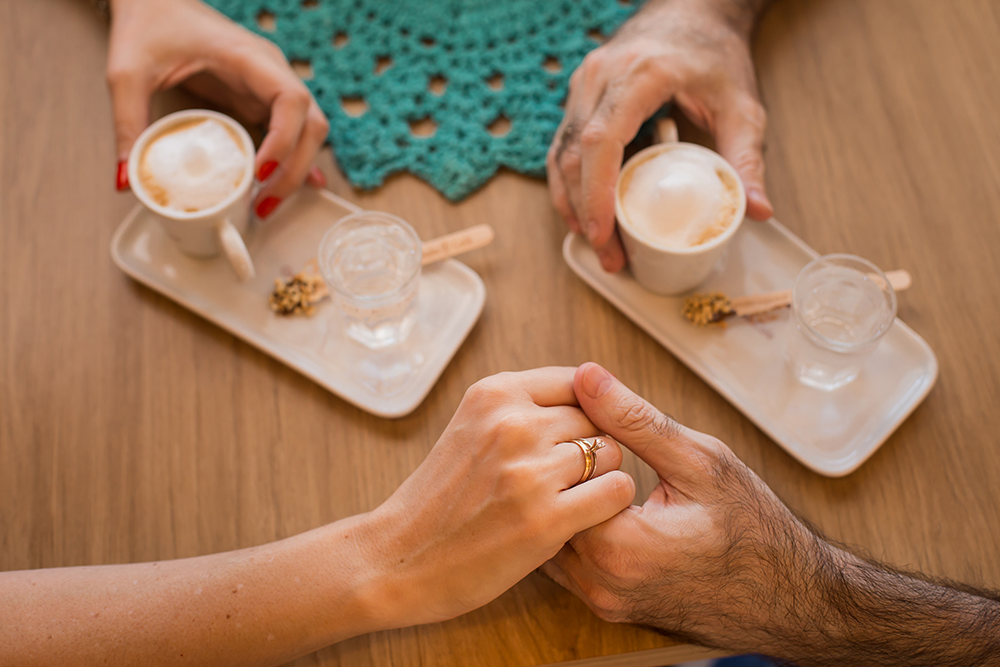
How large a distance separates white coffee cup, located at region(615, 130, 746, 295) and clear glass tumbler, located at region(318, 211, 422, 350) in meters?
0.28

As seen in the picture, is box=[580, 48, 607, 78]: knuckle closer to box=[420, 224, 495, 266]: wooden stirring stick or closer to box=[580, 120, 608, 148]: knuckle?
box=[580, 120, 608, 148]: knuckle

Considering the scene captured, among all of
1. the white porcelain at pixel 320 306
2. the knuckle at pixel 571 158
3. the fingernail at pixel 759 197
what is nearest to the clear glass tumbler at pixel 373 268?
the white porcelain at pixel 320 306

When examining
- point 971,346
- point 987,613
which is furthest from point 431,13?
point 987,613

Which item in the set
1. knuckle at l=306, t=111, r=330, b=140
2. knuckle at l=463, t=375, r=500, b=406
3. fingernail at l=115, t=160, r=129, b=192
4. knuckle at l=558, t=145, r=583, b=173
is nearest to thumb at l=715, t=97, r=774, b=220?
knuckle at l=558, t=145, r=583, b=173

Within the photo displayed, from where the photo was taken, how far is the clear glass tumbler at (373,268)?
37.1 inches

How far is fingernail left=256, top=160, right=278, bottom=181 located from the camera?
99cm

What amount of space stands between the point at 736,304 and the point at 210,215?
72cm

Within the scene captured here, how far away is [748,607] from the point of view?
0.78m

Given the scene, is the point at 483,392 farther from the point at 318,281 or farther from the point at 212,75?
the point at 212,75

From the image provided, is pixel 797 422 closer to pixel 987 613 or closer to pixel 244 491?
pixel 987 613

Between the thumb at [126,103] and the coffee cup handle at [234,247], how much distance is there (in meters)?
0.21

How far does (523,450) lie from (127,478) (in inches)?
21.2

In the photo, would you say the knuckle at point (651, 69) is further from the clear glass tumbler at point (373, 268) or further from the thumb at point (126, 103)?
the thumb at point (126, 103)

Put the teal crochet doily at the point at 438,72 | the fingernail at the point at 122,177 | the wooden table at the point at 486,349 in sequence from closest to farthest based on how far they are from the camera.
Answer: the wooden table at the point at 486,349 < the fingernail at the point at 122,177 < the teal crochet doily at the point at 438,72
